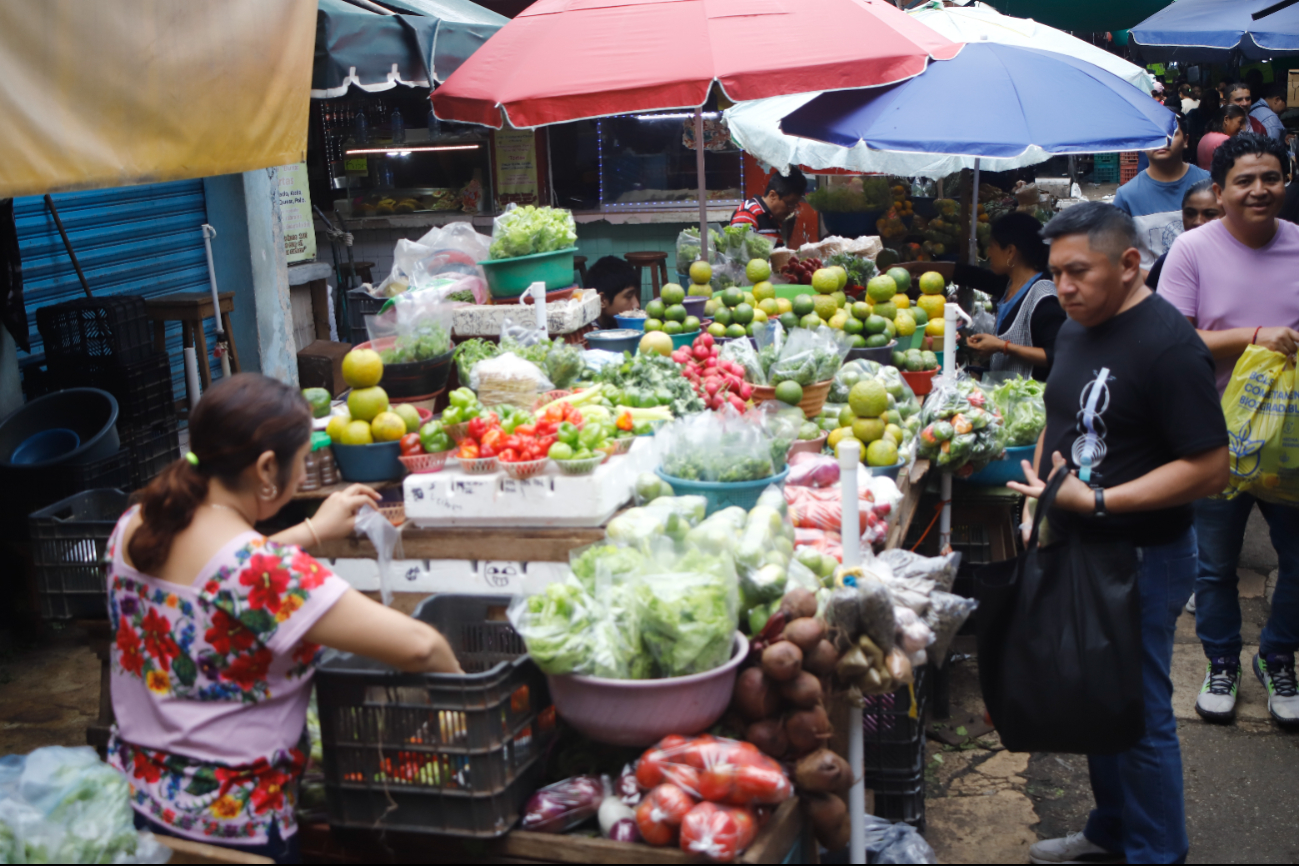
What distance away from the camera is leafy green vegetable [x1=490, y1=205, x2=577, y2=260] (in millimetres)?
4816

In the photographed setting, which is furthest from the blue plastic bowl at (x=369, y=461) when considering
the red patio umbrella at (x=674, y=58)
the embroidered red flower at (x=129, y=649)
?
the red patio umbrella at (x=674, y=58)

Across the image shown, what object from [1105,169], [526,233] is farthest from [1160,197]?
[1105,169]

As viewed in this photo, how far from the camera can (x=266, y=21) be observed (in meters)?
3.66

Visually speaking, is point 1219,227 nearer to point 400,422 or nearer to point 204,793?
point 400,422

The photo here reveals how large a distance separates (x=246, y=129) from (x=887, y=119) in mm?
3613

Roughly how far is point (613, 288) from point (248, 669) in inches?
198

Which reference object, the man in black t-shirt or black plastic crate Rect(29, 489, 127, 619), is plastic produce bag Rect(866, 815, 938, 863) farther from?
black plastic crate Rect(29, 489, 127, 619)

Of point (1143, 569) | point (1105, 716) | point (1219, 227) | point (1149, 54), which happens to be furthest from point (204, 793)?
point (1149, 54)

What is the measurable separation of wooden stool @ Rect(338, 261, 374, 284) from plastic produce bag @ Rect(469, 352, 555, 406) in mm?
8054

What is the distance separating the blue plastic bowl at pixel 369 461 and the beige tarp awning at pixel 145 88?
1.01 metres

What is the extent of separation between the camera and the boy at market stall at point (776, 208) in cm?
834

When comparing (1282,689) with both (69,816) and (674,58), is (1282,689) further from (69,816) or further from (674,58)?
(69,816)

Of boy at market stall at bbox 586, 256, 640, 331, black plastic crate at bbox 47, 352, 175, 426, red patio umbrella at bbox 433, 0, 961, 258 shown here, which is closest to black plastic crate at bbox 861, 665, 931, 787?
red patio umbrella at bbox 433, 0, 961, 258

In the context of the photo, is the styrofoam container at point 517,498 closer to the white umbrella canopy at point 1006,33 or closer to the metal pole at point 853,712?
the metal pole at point 853,712
